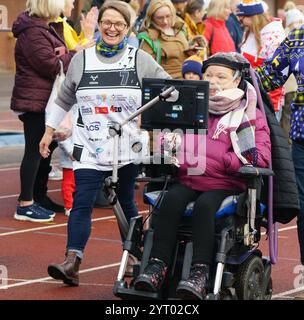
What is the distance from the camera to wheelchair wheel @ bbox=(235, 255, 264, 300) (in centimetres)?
702

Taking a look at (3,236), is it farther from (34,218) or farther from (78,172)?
(78,172)

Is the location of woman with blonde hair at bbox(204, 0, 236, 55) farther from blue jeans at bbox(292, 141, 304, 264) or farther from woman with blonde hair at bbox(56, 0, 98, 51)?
blue jeans at bbox(292, 141, 304, 264)

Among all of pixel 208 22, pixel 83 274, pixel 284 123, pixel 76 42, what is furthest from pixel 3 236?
pixel 284 123

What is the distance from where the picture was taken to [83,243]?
26.3 ft

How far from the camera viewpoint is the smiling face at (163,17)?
11.9m

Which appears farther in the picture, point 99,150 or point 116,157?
point 99,150

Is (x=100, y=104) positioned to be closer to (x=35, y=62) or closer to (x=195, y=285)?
(x=195, y=285)

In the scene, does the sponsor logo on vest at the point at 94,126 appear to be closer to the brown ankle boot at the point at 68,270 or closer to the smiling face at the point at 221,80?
the brown ankle boot at the point at 68,270

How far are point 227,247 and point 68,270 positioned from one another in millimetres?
1457

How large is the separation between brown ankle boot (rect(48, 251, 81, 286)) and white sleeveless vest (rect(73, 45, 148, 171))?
644mm

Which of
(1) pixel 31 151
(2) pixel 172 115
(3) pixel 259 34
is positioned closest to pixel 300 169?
(2) pixel 172 115

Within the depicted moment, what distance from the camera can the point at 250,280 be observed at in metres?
7.09

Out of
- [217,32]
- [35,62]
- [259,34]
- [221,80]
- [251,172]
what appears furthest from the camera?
[217,32]
